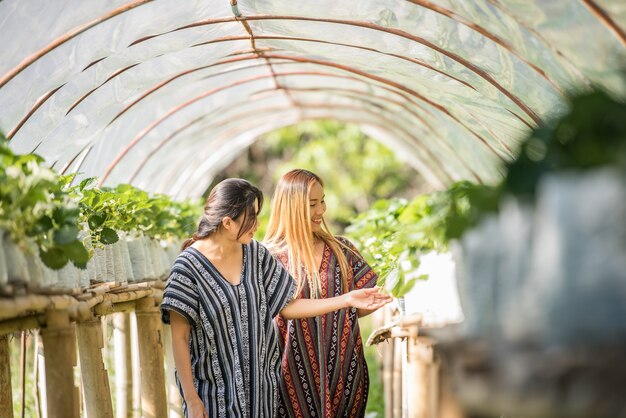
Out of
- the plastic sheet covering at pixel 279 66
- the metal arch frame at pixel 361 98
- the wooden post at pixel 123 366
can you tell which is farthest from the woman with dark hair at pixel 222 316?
the metal arch frame at pixel 361 98

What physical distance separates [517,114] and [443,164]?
17.7ft

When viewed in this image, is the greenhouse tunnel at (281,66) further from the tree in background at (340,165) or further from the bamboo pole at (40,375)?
the tree in background at (340,165)

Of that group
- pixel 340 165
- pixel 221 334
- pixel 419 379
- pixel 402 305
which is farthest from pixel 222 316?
pixel 340 165

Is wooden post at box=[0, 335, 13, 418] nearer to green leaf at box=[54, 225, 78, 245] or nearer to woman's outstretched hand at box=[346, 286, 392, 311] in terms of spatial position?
green leaf at box=[54, 225, 78, 245]

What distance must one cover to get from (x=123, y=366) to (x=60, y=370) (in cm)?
320

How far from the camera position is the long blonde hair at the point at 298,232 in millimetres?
5488

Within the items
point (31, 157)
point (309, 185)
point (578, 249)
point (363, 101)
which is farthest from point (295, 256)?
point (363, 101)

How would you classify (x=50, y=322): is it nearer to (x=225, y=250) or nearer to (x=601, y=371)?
(x=225, y=250)

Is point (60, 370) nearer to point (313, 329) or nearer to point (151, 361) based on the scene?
point (313, 329)

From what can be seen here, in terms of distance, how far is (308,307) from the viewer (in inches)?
199

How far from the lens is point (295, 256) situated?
18.1ft

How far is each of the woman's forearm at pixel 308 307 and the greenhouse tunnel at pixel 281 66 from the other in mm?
1507

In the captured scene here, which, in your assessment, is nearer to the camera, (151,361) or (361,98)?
(151,361)

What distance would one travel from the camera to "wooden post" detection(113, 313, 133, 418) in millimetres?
7055
